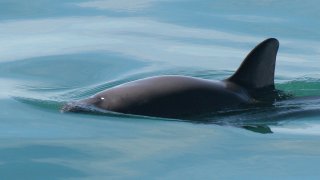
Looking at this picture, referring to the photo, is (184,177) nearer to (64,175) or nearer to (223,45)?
(64,175)

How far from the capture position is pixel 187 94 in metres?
7.26

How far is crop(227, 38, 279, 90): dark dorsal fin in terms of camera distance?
296 inches

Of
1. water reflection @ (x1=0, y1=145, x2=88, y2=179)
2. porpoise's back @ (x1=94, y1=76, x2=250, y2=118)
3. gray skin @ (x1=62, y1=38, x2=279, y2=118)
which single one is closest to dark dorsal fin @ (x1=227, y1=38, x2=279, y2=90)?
gray skin @ (x1=62, y1=38, x2=279, y2=118)

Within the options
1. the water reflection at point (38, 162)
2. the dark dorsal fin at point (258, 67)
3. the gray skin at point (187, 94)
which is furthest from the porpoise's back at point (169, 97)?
the water reflection at point (38, 162)

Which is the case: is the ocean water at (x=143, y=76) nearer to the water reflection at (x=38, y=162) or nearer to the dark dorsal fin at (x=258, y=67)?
the water reflection at (x=38, y=162)

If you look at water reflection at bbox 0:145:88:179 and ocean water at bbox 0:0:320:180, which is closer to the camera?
water reflection at bbox 0:145:88:179

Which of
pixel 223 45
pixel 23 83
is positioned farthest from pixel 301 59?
pixel 23 83

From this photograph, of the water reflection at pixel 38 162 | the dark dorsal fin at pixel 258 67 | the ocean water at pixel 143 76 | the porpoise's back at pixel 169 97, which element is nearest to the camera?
the water reflection at pixel 38 162

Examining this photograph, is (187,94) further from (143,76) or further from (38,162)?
(143,76)

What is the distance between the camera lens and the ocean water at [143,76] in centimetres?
596

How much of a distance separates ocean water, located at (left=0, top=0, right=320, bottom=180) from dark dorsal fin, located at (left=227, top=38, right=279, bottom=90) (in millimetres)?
253

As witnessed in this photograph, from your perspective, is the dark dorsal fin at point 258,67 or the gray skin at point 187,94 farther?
the dark dorsal fin at point 258,67

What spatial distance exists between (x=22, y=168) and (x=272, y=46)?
2595 mm

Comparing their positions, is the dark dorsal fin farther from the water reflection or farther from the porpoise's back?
the water reflection
